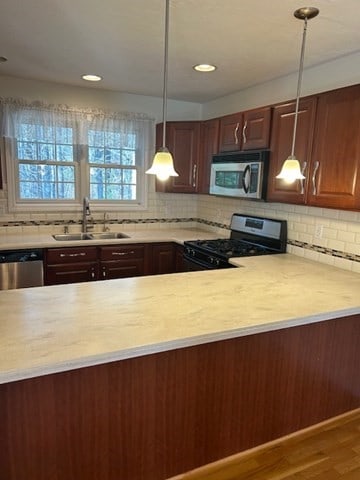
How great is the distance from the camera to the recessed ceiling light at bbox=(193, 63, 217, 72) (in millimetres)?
2773

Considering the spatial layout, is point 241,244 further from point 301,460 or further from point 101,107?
point 101,107

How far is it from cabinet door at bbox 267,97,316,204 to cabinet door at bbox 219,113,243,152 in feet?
1.40

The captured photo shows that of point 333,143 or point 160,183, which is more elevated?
point 333,143

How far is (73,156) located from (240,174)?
185 centimetres

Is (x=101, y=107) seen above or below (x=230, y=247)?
above

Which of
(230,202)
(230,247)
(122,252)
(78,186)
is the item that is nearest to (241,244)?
(230,247)

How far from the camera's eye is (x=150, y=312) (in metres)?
1.67

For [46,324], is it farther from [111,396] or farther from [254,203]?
[254,203]

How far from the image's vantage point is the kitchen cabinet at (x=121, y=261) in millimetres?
3469

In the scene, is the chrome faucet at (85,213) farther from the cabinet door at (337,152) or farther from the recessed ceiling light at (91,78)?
the cabinet door at (337,152)

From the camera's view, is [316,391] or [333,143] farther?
[333,143]

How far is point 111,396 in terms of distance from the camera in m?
1.49

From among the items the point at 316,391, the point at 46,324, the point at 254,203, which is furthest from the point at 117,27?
the point at 316,391

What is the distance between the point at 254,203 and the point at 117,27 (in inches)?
78.3
